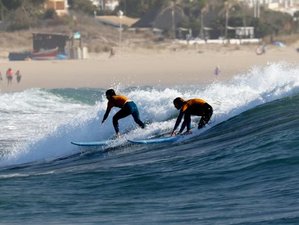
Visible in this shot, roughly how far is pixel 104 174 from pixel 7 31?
4861cm

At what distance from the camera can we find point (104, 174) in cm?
1308

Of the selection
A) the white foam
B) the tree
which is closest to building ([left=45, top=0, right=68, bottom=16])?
the tree

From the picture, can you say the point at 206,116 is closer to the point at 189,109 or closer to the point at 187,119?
the point at 187,119

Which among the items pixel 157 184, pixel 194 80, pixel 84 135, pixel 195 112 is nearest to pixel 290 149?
pixel 157 184

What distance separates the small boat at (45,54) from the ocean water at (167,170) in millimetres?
32087

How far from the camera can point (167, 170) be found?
41.9 feet

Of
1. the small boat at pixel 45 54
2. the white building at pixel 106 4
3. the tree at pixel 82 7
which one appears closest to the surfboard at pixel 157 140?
the small boat at pixel 45 54

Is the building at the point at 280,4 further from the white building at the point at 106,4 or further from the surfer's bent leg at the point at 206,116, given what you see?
the surfer's bent leg at the point at 206,116

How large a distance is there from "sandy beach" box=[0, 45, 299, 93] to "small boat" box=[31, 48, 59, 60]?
2.01 meters

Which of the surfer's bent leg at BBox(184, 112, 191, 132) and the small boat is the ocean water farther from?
the small boat

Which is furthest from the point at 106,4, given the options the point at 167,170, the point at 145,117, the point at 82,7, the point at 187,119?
the point at 167,170

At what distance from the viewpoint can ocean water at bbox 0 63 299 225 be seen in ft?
33.2

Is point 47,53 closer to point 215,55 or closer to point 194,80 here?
point 215,55

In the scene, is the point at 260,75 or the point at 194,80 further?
the point at 194,80
